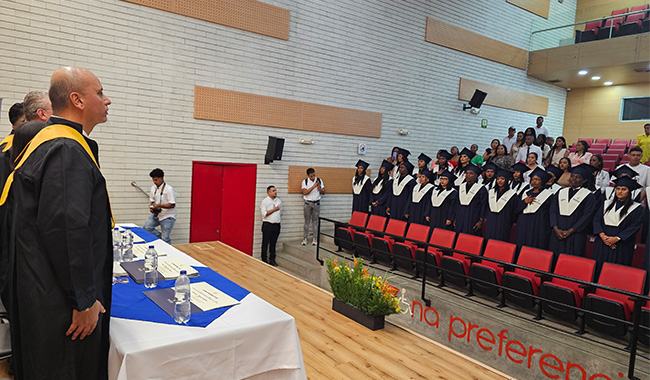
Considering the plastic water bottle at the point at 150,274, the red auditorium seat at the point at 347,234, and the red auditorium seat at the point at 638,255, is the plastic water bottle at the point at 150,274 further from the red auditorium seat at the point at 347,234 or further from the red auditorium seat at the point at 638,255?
the red auditorium seat at the point at 638,255

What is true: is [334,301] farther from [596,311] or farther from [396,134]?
[396,134]

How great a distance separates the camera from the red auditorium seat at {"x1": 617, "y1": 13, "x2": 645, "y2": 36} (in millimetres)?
10891

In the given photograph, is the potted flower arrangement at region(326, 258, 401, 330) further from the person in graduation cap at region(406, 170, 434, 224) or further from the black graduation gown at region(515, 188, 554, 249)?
the person in graduation cap at region(406, 170, 434, 224)

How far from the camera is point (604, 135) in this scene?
14133mm

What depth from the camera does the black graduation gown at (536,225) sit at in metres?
6.18

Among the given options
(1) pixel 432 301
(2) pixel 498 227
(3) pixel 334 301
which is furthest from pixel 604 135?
(3) pixel 334 301

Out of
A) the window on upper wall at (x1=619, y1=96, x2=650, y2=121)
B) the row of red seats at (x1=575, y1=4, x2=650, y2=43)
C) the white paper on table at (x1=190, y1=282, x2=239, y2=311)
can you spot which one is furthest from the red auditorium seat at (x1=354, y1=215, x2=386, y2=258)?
the window on upper wall at (x1=619, y1=96, x2=650, y2=121)

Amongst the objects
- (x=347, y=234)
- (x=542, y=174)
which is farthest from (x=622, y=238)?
(x=347, y=234)

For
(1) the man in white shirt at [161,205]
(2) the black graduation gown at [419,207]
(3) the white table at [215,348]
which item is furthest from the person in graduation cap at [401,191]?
(3) the white table at [215,348]

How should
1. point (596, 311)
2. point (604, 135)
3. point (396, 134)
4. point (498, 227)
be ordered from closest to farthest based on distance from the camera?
point (596, 311)
point (498, 227)
point (396, 134)
point (604, 135)

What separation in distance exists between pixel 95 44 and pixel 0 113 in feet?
5.77

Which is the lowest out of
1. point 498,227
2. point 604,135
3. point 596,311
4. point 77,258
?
point 596,311

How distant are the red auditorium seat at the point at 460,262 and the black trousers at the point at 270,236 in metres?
3.75

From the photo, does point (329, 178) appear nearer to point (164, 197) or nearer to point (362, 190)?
point (362, 190)
